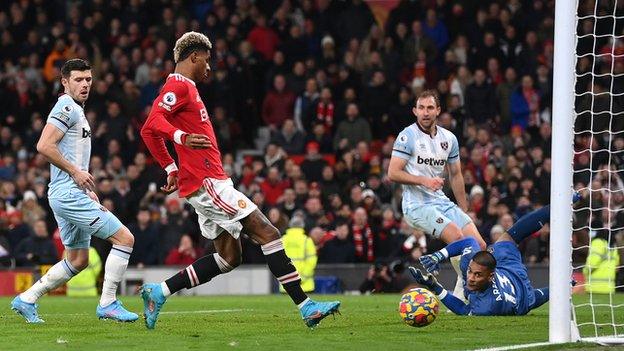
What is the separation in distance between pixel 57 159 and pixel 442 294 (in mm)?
3541

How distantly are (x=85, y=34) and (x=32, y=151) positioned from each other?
111 inches

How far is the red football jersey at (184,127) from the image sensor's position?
33.6 ft

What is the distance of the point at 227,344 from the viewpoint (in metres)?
9.12

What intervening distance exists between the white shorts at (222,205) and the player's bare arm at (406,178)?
255 cm

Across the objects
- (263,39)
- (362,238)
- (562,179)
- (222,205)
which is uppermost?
(263,39)

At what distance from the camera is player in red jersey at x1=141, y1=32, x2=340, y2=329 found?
33.2 ft

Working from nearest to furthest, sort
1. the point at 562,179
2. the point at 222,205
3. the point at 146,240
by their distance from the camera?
the point at 562,179
the point at 222,205
the point at 146,240

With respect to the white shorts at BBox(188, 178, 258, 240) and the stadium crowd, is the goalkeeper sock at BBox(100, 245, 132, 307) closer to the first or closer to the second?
the white shorts at BBox(188, 178, 258, 240)

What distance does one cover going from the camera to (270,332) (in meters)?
10.2

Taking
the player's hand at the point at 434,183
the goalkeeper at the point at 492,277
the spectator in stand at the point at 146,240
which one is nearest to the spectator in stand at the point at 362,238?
the spectator in stand at the point at 146,240

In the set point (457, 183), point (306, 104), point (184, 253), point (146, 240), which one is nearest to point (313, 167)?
point (306, 104)

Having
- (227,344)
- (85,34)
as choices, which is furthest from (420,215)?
(85,34)

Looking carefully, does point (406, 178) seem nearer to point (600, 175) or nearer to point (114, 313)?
point (114, 313)

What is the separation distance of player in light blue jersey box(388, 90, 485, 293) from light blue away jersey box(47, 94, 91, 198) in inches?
120
